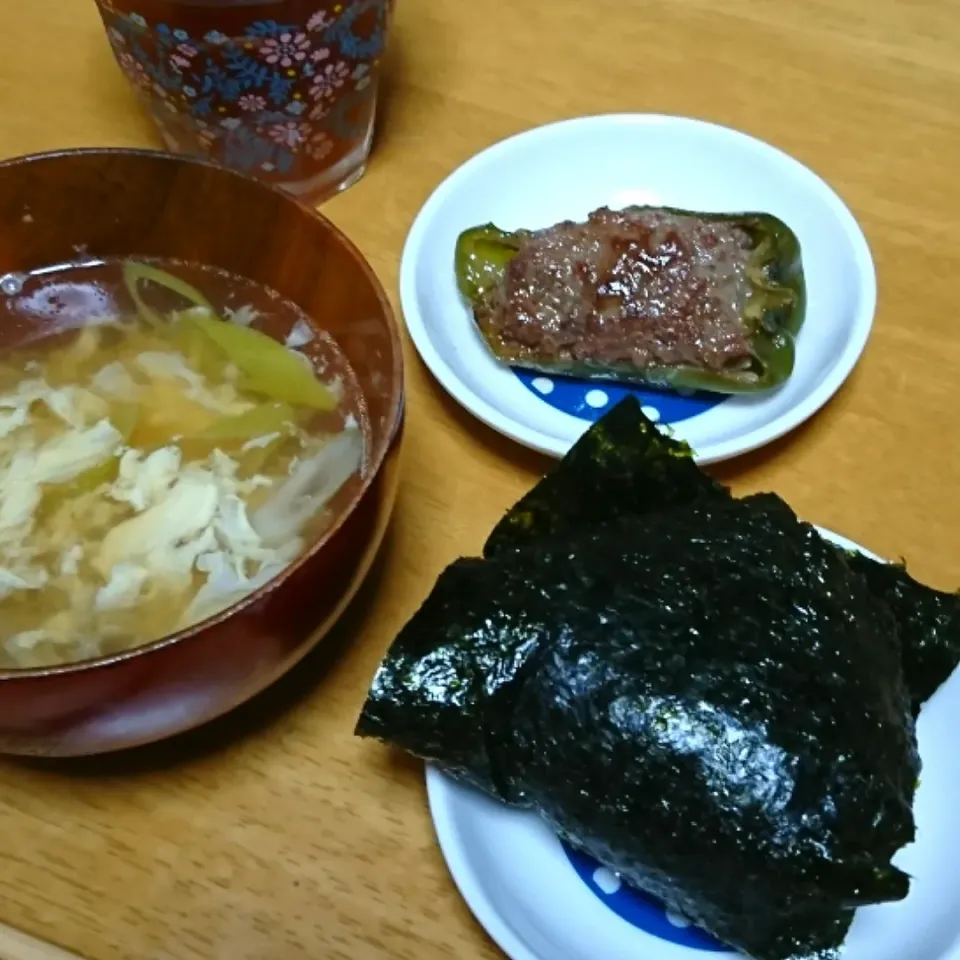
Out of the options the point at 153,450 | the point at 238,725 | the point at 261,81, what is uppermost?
the point at 261,81

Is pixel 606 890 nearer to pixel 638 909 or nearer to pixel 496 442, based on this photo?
pixel 638 909

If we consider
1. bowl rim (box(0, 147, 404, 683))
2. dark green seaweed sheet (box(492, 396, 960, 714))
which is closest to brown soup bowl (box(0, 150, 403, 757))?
bowl rim (box(0, 147, 404, 683))

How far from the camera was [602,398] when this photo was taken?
100 centimetres

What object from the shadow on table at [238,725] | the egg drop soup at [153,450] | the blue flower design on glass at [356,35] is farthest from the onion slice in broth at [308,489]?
the blue flower design on glass at [356,35]

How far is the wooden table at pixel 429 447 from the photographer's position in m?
0.72

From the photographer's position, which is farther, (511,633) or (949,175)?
(949,175)

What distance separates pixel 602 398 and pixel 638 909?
1.45 feet

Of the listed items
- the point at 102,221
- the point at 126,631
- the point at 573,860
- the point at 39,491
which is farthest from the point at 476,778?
the point at 102,221

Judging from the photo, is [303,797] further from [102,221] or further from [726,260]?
[726,260]

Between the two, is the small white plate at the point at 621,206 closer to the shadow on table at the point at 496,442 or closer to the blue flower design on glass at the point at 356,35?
the shadow on table at the point at 496,442

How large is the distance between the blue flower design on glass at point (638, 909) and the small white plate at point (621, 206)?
311mm

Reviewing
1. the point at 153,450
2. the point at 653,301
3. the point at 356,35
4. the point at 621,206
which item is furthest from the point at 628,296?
the point at 153,450

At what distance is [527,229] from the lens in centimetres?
111

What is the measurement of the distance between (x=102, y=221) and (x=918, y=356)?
67cm
